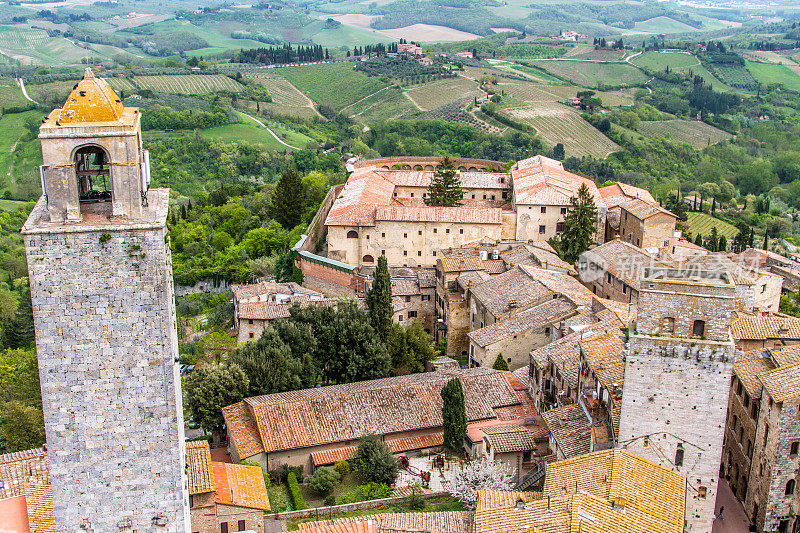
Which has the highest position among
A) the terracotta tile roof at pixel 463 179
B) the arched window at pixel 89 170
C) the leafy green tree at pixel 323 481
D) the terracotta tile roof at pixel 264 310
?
the arched window at pixel 89 170

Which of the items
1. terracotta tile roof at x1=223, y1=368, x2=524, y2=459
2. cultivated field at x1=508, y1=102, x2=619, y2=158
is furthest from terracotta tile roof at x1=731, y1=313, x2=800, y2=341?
cultivated field at x1=508, y1=102, x2=619, y2=158

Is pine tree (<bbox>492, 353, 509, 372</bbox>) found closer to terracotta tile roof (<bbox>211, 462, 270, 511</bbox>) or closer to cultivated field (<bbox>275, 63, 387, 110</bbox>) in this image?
terracotta tile roof (<bbox>211, 462, 270, 511</bbox>)

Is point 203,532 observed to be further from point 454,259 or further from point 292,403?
point 454,259

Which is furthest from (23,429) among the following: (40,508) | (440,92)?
(440,92)

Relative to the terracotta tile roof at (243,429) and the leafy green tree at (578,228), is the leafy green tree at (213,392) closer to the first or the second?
the terracotta tile roof at (243,429)

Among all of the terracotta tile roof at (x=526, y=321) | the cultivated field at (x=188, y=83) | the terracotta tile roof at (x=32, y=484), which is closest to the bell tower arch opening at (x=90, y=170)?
the terracotta tile roof at (x=32, y=484)

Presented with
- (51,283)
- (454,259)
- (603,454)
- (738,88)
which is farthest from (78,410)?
(738,88)
